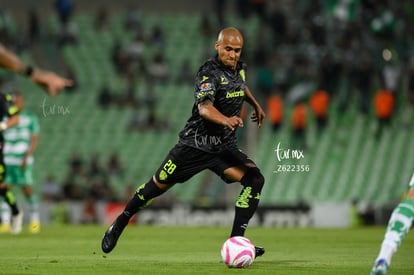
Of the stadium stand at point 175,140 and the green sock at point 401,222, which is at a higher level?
the green sock at point 401,222

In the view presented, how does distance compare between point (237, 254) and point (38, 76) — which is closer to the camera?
point (38, 76)

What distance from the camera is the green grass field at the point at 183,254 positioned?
10273mm

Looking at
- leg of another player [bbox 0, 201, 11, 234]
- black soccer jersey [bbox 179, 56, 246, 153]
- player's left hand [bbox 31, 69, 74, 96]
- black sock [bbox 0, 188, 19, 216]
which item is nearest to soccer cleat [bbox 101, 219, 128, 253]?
black soccer jersey [bbox 179, 56, 246, 153]

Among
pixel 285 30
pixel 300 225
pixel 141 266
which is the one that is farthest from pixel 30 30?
pixel 141 266

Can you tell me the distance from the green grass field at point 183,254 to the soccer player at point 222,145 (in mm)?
789

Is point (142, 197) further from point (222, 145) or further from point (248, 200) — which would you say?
point (248, 200)

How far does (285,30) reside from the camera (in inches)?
1233

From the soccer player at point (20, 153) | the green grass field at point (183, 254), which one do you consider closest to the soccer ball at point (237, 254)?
the green grass field at point (183, 254)

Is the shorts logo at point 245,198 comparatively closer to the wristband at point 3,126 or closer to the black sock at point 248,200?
the black sock at point 248,200

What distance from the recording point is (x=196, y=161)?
11.5m

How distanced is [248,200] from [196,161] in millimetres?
764

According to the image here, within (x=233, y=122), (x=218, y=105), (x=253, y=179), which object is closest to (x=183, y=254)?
(x=253, y=179)

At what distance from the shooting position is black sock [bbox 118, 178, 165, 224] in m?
11.8

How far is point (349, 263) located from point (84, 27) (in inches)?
974
